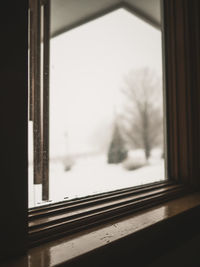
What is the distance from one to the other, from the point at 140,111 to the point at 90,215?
118 centimetres

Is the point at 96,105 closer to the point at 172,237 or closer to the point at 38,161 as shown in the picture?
the point at 38,161

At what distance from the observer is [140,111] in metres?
1.67

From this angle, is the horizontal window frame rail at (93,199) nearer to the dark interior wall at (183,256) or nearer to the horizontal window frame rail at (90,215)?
the horizontal window frame rail at (90,215)

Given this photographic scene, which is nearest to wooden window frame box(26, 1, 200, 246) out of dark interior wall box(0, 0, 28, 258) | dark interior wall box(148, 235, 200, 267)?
dark interior wall box(148, 235, 200, 267)

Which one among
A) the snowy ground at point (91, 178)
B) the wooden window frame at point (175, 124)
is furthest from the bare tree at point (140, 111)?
the wooden window frame at point (175, 124)

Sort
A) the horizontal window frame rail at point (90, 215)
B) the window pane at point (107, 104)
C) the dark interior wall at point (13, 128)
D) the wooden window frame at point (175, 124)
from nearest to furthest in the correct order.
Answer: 1. the dark interior wall at point (13, 128)
2. the horizontal window frame rail at point (90, 215)
3. the wooden window frame at point (175, 124)
4. the window pane at point (107, 104)

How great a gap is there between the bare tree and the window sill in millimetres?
706

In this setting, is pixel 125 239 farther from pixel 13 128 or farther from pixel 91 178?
pixel 91 178

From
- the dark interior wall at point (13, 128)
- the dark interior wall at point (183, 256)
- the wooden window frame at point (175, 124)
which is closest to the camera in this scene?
the dark interior wall at point (13, 128)

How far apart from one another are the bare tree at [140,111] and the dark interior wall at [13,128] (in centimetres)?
112

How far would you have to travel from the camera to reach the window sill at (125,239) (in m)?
0.45

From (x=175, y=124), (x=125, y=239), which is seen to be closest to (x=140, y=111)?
(x=175, y=124)

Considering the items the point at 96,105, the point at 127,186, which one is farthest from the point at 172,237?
the point at 96,105

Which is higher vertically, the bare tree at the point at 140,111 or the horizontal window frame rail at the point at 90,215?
the bare tree at the point at 140,111
